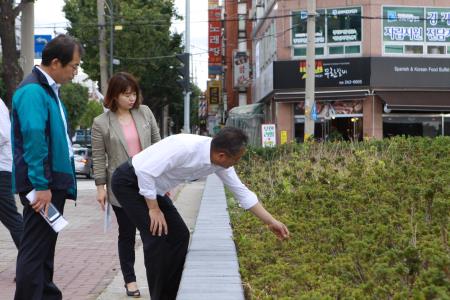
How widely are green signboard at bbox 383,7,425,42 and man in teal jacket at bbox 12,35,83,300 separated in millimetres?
28841

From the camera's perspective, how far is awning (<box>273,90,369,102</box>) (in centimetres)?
3177

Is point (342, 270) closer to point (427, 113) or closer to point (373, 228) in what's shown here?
point (373, 228)

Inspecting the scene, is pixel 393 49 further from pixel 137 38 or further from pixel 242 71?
pixel 137 38

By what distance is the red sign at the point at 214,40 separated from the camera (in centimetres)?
6425

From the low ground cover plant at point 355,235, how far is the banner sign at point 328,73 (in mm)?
20947

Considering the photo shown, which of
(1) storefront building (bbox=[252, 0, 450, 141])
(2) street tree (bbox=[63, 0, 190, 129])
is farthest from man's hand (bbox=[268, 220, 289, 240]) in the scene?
(2) street tree (bbox=[63, 0, 190, 129])

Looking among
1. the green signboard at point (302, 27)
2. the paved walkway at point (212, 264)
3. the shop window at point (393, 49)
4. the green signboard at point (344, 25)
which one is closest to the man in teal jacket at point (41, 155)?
the paved walkway at point (212, 264)

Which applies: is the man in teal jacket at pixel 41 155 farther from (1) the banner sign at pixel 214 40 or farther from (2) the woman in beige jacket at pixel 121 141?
(1) the banner sign at pixel 214 40

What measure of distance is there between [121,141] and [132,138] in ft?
0.34

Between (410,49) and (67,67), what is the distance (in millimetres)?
29426

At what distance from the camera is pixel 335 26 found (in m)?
32.4

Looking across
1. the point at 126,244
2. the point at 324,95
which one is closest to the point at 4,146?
the point at 126,244

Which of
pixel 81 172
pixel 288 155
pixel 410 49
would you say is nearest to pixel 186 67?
pixel 288 155

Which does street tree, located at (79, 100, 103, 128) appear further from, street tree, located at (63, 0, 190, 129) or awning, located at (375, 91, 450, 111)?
awning, located at (375, 91, 450, 111)
